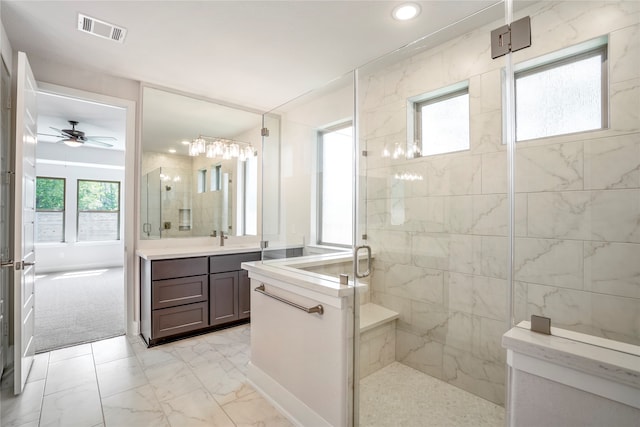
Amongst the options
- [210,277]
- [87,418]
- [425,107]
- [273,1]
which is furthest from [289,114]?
[87,418]

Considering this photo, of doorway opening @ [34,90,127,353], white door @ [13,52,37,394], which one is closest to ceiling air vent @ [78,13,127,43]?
white door @ [13,52,37,394]

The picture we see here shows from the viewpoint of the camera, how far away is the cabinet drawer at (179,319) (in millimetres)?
2762

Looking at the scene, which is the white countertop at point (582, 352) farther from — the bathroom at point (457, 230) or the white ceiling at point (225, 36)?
the white ceiling at point (225, 36)

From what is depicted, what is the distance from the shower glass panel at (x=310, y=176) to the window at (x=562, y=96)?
106 cm

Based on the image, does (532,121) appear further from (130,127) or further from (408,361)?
(130,127)

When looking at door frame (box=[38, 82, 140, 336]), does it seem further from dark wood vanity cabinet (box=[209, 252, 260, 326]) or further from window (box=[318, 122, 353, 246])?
window (box=[318, 122, 353, 246])

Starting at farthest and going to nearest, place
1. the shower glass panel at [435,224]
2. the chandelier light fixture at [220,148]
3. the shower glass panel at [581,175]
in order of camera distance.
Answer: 1. the chandelier light fixture at [220,148]
2. the shower glass panel at [435,224]
3. the shower glass panel at [581,175]

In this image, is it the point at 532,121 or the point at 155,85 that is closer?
the point at 532,121

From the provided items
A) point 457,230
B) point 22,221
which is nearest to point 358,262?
point 457,230

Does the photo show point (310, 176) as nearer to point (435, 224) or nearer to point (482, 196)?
point (435, 224)

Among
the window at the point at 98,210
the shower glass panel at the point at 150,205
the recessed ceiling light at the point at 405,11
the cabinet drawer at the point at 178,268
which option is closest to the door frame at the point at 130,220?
the shower glass panel at the point at 150,205

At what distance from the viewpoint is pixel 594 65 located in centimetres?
156

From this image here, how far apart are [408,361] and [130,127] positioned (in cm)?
349

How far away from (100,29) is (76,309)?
3425 millimetres
